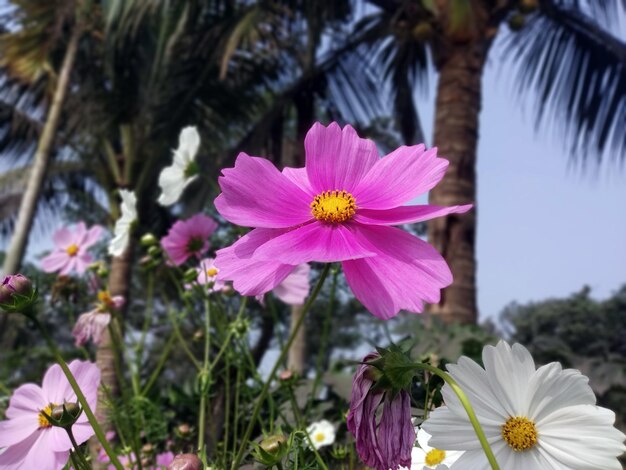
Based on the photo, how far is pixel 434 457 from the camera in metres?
0.39

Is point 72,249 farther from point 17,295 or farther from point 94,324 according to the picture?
point 17,295

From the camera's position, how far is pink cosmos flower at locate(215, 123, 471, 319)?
0.28 meters

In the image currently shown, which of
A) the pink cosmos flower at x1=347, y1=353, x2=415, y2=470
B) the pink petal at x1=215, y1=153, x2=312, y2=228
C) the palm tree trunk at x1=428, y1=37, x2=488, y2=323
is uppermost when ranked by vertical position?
the palm tree trunk at x1=428, y1=37, x2=488, y2=323

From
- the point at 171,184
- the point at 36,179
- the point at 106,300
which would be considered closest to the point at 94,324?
the point at 106,300

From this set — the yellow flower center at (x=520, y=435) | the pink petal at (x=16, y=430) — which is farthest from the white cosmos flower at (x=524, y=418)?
the pink petal at (x=16, y=430)

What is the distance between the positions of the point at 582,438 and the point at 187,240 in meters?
0.47

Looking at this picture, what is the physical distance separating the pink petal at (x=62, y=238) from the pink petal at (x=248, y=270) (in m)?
0.59

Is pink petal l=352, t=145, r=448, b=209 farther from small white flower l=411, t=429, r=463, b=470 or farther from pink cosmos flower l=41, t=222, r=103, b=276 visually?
pink cosmos flower l=41, t=222, r=103, b=276

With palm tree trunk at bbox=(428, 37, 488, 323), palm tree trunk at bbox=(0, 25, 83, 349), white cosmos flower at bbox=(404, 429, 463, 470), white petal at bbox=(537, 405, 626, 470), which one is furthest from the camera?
palm tree trunk at bbox=(0, 25, 83, 349)

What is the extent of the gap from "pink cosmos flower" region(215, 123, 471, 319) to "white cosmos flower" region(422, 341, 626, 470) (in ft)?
0.14

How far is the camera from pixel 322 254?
276mm

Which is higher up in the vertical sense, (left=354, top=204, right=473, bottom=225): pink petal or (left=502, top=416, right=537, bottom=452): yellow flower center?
(left=354, top=204, right=473, bottom=225): pink petal

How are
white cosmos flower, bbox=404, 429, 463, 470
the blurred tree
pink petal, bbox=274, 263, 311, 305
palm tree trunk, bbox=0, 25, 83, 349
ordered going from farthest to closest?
the blurred tree → palm tree trunk, bbox=0, 25, 83, 349 → pink petal, bbox=274, 263, 311, 305 → white cosmos flower, bbox=404, 429, 463, 470

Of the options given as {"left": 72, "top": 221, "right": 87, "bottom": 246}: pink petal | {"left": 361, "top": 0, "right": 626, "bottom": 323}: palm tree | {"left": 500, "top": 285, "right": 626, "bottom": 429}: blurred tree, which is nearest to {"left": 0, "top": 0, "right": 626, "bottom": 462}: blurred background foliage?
{"left": 361, "top": 0, "right": 626, "bottom": 323}: palm tree
